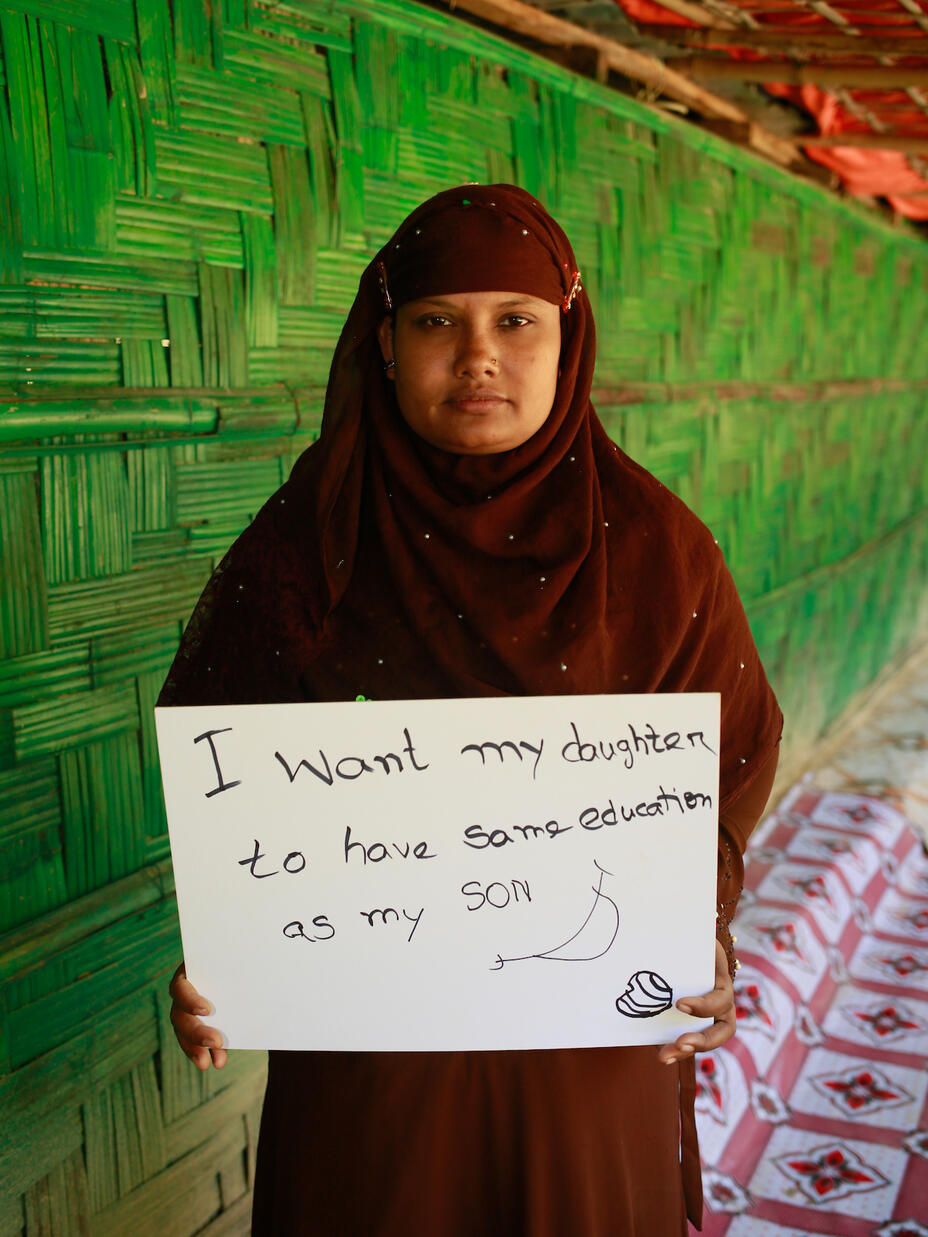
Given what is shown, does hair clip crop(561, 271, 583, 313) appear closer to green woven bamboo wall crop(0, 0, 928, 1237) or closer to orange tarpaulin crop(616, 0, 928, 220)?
green woven bamboo wall crop(0, 0, 928, 1237)

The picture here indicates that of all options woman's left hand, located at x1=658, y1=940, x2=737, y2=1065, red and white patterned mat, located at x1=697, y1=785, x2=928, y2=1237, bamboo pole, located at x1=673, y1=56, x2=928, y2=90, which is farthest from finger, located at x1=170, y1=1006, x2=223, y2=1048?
bamboo pole, located at x1=673, y1=56, x2=928, y2=90

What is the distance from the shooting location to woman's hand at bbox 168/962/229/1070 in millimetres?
960

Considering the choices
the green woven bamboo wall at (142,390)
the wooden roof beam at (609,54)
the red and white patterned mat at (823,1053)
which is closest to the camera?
the green woven bamboo wall at (142,390)

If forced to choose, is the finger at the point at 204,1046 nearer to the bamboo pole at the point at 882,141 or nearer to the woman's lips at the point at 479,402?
the woman's lips at the point at 479,402

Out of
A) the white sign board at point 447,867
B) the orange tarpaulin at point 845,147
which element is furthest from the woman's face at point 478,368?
the orange tarpaulin at point 845,147

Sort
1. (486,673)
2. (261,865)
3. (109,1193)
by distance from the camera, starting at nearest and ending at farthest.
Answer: (261,865), (486,673), (109,1193)

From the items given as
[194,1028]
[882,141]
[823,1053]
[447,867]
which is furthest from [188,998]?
[882,141]

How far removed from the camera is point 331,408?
111 cm

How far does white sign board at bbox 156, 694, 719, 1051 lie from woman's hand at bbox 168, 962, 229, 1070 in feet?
0.04

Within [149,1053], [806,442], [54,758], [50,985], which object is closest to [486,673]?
[54,758]

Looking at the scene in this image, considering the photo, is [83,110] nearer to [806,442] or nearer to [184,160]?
[184,160]

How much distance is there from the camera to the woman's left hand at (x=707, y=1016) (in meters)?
0.97

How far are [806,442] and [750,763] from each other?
2.87m

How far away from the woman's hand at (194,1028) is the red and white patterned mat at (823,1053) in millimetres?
1373
